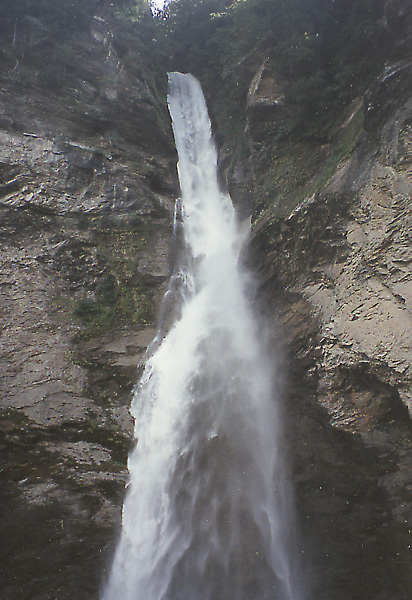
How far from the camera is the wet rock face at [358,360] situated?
16.8 feet

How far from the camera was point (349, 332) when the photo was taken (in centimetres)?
573

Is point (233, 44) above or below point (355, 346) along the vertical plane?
above

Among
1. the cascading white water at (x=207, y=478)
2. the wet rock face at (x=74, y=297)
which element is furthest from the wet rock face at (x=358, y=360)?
the wet rock face at (x=74, y=297)

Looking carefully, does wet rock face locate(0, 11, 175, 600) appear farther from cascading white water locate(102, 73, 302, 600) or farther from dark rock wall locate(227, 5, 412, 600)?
dark rock wall locate(227, 5, 412, 600)

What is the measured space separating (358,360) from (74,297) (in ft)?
19.9

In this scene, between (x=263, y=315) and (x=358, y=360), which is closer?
(x=358, y=360)

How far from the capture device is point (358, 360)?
17.9 feet

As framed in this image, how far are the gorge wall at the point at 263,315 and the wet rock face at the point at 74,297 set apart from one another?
0.10 ft

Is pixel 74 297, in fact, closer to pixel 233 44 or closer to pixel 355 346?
pixel 355 346

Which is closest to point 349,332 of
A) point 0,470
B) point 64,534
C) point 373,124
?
point 373,124

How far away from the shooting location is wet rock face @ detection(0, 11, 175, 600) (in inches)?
235

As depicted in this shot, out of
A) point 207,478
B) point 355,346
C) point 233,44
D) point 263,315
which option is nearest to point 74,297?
point 263,315

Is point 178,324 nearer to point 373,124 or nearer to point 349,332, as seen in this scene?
point 349,332

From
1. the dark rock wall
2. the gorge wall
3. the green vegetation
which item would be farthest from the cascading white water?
the green vegetation
